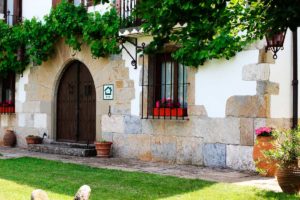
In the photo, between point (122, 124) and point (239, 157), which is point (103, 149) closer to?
point (122, 124)

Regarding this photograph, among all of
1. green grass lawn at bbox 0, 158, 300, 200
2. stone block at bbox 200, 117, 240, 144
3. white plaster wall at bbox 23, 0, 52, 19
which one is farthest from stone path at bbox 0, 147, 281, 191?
white plaster wall at bbox 23, 0, 52, 19

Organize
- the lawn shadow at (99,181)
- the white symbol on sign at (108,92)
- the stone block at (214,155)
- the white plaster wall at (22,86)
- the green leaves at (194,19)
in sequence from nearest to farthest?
the green leaves at (194,19), the lawn shadow at (99,181), the stone block at (214,155), the white symbol on sign at (108,92), the white plaster wall at (22,86)

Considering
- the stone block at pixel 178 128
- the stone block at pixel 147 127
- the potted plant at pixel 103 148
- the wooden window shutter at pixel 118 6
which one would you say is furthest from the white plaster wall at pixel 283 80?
the potted plant at pixel 103 148

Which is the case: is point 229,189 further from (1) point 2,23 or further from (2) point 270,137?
(1) point 2,23

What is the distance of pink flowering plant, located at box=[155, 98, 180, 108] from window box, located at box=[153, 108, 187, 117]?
11 centimetres

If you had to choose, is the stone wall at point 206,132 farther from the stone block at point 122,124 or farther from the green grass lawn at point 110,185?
the green grass lawn at point 110,185

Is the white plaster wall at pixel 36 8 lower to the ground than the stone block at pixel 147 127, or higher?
higher

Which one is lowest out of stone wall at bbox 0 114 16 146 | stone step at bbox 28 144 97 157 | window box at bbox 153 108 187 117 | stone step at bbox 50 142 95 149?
stone step at bbox 28 144 97 157

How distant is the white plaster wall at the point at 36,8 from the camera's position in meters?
12.7

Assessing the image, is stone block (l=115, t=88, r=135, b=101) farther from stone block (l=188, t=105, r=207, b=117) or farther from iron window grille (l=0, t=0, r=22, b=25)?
iron window grille (l=0, t=0, r=22, b=25)

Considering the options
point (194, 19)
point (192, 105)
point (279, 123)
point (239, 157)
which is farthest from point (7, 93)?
point (194, 19)

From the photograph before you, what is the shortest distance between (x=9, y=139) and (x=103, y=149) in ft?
13.0

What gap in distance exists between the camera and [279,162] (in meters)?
6.44

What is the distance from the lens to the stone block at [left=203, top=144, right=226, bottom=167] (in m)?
8.92
